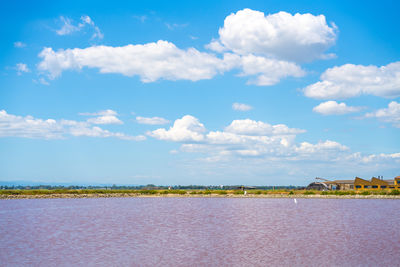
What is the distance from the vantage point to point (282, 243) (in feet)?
93.5

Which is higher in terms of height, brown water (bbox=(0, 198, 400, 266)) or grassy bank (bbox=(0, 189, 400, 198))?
grassy bank (bbox=(0, 189, 400, 198))

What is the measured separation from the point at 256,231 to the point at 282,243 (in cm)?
681

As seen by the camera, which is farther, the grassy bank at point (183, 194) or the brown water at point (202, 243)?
the grassy bank at point (183, 194)

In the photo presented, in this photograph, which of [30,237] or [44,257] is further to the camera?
[30,237]

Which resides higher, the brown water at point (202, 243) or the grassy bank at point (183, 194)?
the grassy bank at point (183, 194)

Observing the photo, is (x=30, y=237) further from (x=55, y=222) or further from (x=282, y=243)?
(x=282, y=243)

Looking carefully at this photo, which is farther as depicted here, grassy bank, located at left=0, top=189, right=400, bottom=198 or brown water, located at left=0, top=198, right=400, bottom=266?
grassy bank, located at left=0, top=189, right=400, bottom=198

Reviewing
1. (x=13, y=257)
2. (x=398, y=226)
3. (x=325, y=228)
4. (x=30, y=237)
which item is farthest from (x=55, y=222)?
(x=398, y=226)

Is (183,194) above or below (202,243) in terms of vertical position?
above

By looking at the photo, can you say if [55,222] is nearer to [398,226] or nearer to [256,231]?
[256,231]

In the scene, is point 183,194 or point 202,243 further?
point 183,194

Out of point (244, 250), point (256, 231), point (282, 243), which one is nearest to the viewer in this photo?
point (244, 250)

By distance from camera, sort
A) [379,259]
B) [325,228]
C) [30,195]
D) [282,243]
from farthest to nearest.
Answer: [30,195] < [325,228] < [282,243] < [379,259]

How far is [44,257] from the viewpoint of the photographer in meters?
23.7
